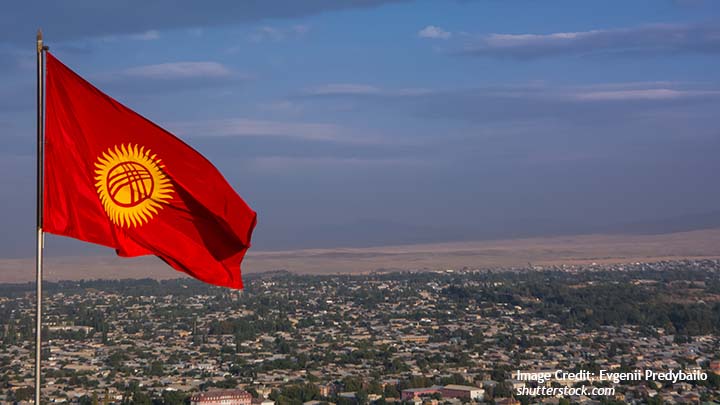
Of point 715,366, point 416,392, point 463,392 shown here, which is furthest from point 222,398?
point 715,366

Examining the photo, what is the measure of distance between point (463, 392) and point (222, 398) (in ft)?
24.3

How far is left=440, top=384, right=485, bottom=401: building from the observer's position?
118ft

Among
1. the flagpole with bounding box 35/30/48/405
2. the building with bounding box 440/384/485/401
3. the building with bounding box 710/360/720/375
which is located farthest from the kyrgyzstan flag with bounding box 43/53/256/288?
the building with bounding box 710/360/720/375

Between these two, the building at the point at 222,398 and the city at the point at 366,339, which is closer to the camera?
the building at the point at 222,398

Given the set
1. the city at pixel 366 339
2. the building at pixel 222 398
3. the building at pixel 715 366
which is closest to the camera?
the building at pixel 222 398

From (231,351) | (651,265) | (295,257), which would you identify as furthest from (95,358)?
(295,257)

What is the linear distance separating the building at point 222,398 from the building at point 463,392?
20.3 ft

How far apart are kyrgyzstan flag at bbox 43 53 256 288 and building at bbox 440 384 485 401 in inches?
1074

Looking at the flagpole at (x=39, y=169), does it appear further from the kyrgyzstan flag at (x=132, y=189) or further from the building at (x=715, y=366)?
the building at (x=715, y=366)

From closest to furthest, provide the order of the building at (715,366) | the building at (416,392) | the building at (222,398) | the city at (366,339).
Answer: the building at (222,398) → the building at (416,392) → the city at (366,339) → the building at (715,366)

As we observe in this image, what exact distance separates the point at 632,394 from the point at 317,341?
26.9 m

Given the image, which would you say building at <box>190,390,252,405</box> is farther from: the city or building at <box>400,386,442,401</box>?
building at <box>400,386,442,401</box>

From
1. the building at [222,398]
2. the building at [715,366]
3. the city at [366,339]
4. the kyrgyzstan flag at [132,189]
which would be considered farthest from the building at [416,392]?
the kyrgyzstan flag at [132,189]

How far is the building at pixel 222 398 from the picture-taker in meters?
34.1
